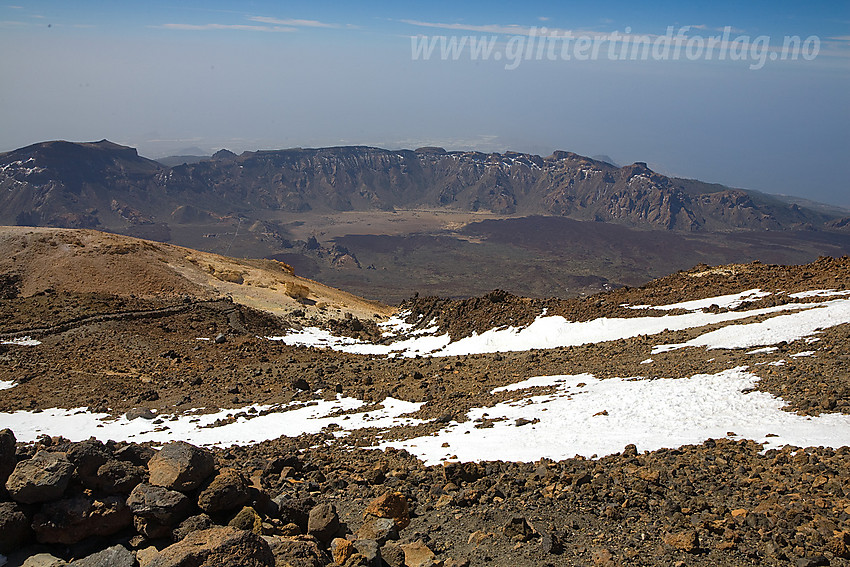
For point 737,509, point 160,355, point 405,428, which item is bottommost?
point 160,355

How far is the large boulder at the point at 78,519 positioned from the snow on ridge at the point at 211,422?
658cm

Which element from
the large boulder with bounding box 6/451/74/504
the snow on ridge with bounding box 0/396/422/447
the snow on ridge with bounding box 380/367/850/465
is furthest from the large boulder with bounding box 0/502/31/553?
the snow on ridge with bounding box 0/396/422/447

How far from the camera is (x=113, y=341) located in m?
21.4

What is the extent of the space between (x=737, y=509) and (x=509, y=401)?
666 centimetres

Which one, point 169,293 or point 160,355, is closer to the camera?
point 160,355

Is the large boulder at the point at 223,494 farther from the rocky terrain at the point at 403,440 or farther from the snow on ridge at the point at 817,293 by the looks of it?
the snow on ridge at the point at 817,293

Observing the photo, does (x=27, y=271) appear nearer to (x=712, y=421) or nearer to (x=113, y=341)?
(x=113, y=341)

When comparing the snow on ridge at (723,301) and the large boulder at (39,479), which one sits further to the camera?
the snow on ridge at (723,301)

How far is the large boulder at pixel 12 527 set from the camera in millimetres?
5496

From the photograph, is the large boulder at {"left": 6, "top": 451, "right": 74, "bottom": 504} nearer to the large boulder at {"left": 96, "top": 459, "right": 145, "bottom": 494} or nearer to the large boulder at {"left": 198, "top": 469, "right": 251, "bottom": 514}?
the large boulder at {"left": 96, "top": 459, "right": 145, "bottom": 494}

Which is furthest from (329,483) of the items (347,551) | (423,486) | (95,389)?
(95,389)

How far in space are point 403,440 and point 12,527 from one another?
6.81 m

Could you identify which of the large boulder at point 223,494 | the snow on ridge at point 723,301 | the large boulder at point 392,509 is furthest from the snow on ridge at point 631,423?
the snow on ridge at point 723,301

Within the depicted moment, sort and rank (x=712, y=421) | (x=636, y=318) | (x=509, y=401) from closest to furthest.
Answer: (x=712, y=421) → (x=509, y=401) → (x=636, y=318)
